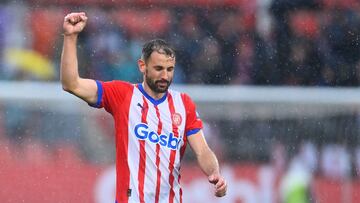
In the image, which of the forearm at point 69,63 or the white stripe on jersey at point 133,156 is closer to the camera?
the forearm at point 69,63

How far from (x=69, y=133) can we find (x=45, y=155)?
0.25 metres

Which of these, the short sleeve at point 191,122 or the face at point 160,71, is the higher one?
the face at point 160,71

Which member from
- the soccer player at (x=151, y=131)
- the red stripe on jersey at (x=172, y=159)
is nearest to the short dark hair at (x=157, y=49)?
the soccer player at (x=151, y=131)

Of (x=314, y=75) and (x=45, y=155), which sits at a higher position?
(x=314, y=75)

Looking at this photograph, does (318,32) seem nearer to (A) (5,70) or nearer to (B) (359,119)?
(B) (359,119)

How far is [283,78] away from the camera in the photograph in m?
7.97

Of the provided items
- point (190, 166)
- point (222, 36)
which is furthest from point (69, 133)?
point (222, 36)

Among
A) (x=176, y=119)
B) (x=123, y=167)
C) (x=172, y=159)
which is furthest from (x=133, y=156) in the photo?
(x=176, y=119)

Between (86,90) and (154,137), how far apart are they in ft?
1.33

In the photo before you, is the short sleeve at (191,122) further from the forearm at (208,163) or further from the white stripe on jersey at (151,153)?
the forearm at (208,163)

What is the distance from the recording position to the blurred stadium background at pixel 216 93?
7.59 m

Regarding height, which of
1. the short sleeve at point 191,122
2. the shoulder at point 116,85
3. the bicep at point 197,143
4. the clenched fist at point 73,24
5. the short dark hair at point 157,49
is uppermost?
the clenched fist at point 73,24

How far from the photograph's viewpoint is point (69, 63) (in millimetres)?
4617

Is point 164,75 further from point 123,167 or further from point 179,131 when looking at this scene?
point 123,167
